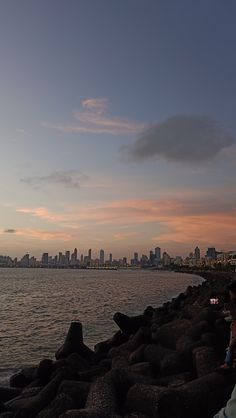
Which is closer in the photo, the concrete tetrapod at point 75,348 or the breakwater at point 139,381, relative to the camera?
the breakwater at point 139,381

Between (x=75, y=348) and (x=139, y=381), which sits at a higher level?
(x=139, y=381)

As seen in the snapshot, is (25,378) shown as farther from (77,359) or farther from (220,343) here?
(220,343)

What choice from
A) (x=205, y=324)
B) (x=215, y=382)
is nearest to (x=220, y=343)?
(x=205, y=324)

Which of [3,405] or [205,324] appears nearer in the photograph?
[3,405]

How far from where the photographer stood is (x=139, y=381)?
6961 mm

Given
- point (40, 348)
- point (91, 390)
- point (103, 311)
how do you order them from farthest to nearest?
point (103, 311) < point (40, 348) < point (91, 390)

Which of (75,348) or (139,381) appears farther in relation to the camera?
(75,348)

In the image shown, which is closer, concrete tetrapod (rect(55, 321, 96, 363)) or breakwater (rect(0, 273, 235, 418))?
breakwater (rect(0, 273, 235, 418))

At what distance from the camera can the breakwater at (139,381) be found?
18.4 ft

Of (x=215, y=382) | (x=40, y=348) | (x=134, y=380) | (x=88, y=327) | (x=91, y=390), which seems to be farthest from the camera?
(x=88, y=327)

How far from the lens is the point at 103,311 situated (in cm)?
2736

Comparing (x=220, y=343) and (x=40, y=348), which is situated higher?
(x=220, y=343)

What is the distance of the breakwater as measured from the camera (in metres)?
5.62

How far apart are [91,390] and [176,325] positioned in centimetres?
533
